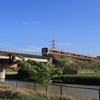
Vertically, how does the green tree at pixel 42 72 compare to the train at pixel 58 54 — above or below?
below

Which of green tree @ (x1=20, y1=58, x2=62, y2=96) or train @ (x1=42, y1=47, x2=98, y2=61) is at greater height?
train @ (x1=42, y1=47, x2=98, y2=61)

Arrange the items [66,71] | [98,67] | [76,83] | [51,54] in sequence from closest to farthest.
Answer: [76,83], [66,71], [51,54], [98,67]

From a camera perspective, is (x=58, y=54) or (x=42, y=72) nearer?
(x=42, y=72)

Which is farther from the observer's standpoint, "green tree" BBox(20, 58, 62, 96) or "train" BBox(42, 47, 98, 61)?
"train" BBox(42, 47, 98, 61)

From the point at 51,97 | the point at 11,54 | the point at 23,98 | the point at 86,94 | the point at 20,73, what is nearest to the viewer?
the point at 23,98

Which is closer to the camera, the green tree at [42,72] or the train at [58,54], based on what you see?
the green tree at [42,72]

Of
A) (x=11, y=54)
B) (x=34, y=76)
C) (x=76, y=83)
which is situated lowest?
(x=76, y=83)

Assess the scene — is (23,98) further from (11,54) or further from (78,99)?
(11,54)

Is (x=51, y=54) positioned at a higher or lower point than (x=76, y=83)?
higher

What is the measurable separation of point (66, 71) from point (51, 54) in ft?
39.4

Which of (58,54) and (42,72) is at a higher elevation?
(58,54)

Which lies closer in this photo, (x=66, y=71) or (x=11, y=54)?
(x=11, y=54)

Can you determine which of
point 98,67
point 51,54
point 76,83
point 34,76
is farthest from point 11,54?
point 98,67

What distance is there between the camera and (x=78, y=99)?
15.9 m
